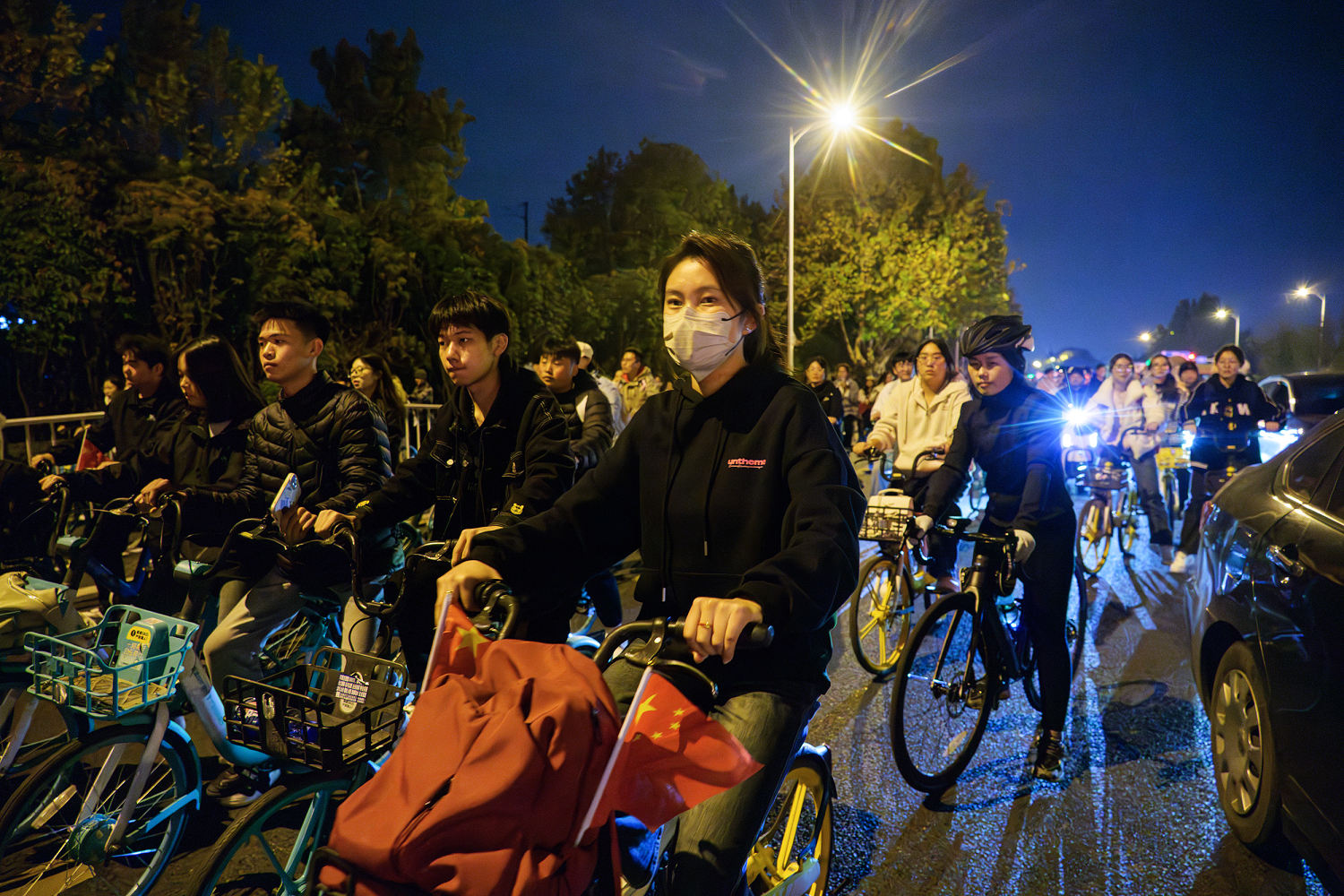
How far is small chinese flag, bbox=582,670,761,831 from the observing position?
1.54 m

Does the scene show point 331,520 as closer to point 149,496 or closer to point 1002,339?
point 149,496

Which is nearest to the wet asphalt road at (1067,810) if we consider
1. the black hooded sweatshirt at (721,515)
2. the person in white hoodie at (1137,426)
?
the black hooded sweatshirt at (721,515)

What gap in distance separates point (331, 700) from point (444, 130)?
26273 millimetres

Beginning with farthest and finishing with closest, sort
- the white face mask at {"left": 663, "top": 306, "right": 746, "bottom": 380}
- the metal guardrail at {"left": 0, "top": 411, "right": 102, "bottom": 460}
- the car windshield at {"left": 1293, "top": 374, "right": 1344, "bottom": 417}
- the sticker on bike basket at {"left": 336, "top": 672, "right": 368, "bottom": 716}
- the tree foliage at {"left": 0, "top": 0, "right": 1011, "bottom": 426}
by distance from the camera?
the tree foliage at {"left": 0, "top": 0, "right": 1011, "bottom": 426}
the metal guardrail at {"left": 0, "top": 411, "right": 102, "bottom": 460}
the car windshield at {"left": 1293, "top": 374, "right": 1344, "bottom": 417}
the sticker on bike basket at {"left": 336, "top": 672, "right": 368, "bottom": 716}
the white face mask at {"left": 663, "top": 306, "right": 746, "bottom": 380}

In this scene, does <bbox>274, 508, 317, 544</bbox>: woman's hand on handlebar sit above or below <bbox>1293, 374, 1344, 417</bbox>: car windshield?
below

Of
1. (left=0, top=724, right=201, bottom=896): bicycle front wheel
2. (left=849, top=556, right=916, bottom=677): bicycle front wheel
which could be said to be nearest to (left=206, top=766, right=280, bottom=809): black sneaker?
(left=0, top=724, right=201, bottom=896): bicycle front wheel

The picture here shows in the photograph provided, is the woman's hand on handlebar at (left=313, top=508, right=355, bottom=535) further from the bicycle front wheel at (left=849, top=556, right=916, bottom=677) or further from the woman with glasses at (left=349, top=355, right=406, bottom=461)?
the woman with glasses at (left=349, top=355, right=406, bottom=461)

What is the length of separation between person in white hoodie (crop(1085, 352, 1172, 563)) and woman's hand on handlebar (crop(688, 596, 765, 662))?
26.8 ft

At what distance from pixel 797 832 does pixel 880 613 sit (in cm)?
284

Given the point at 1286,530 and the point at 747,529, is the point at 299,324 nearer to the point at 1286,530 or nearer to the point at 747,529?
the point at 747,529

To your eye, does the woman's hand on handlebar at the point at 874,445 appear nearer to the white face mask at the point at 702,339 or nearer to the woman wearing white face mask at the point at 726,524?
the woman wearing white face mask at the point at 726,524

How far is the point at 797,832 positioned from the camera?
2723 millimetres

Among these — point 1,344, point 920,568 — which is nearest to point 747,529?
point 920,568

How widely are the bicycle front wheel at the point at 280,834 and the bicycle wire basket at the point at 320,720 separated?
4.9 inches
